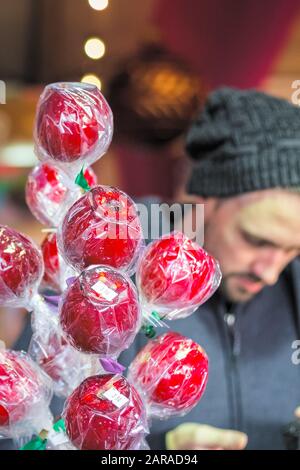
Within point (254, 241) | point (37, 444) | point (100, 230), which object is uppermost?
point (100, 230)

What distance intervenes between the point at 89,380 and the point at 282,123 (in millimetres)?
719

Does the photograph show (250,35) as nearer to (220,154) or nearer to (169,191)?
(169,191)

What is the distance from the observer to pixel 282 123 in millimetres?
1297

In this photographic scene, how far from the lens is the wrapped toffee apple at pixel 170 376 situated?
793 millimetres

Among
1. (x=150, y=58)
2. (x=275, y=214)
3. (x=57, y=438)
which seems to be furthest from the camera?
(x=150, y=58)

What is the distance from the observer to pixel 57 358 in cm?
86

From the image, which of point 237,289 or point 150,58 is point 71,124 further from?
point 150,58

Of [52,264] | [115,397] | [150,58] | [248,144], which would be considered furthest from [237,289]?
[150,58]

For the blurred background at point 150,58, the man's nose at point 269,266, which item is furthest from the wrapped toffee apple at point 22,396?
the blurred background at point 150,58

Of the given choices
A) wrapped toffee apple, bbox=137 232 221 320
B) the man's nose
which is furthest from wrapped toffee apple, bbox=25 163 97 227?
the man's nose

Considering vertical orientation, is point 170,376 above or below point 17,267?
below

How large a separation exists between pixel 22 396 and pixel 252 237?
25.8 inches

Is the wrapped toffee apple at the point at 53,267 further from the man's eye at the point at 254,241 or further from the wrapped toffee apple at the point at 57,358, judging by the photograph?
the man's eye at the point at 254,241
